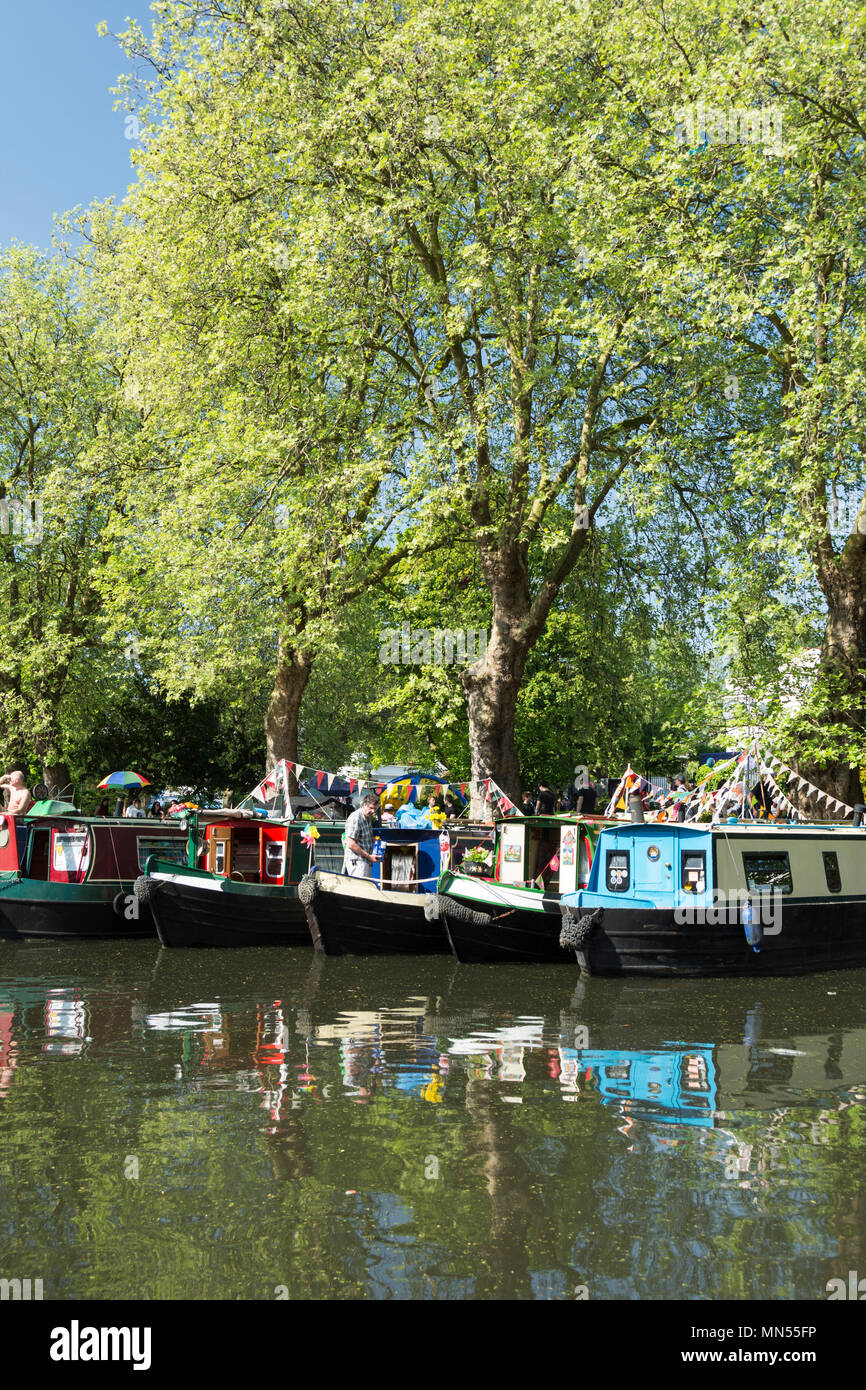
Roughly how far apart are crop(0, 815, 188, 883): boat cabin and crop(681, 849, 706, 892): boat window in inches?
391

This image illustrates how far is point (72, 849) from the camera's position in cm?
2133

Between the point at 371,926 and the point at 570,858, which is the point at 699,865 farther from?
the point at 371,926

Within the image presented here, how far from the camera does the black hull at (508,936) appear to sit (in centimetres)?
1708

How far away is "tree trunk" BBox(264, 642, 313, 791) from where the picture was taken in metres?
24.4

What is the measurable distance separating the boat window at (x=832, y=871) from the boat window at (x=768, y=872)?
94 cm

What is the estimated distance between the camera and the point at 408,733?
39.8 metres

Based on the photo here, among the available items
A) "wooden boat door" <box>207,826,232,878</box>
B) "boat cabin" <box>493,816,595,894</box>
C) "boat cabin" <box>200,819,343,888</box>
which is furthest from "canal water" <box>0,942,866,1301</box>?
"wooden boat door" <box>207,826,232,878</box>

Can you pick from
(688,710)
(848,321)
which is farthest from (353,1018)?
(848,321)

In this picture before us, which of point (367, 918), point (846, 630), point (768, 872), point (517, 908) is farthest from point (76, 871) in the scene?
point (846, 630)

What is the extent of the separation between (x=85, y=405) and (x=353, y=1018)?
24.3 metres

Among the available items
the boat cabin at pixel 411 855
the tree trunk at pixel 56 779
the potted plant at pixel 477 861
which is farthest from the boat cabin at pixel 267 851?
the tree trunk at pixel 56 779

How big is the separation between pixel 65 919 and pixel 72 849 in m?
1.69

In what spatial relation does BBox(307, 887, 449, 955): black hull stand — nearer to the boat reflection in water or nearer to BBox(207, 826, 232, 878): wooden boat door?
BBox(207, 826, 232, 878): wooden boat door

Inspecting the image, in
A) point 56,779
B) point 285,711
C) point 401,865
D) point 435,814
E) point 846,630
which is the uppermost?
point 846,630
